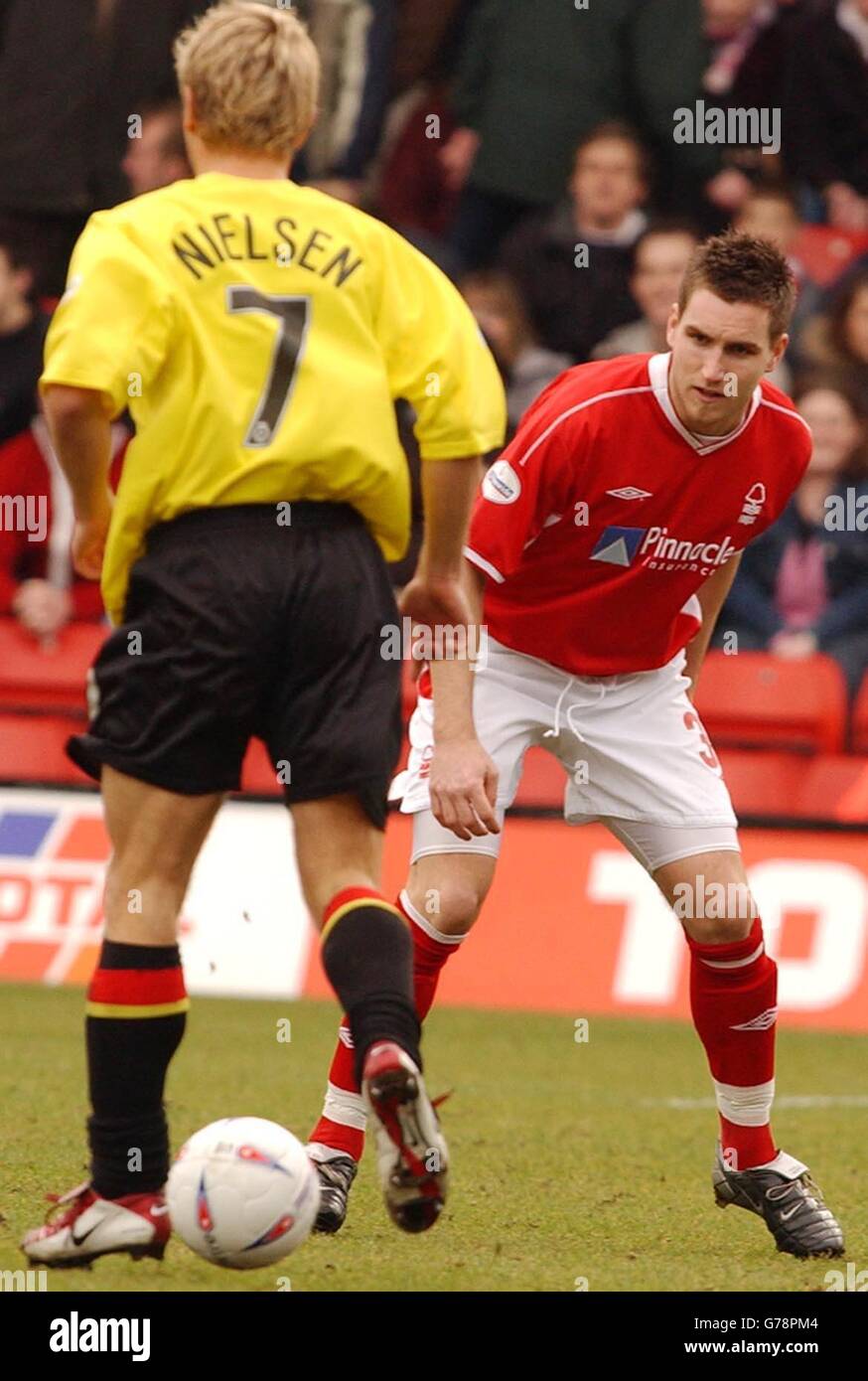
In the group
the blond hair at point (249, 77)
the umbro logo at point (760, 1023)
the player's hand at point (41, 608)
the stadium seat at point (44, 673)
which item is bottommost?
the stadium seat at point (44, 673)

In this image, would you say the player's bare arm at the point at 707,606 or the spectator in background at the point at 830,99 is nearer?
the player's bare arm at the point at 707,606

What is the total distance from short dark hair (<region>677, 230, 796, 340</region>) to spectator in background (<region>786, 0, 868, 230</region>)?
6.65 metres

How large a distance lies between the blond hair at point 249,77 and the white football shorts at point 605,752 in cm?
144

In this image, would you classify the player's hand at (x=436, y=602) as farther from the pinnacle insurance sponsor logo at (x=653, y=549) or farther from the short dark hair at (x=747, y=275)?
the short dark hair at (x=747, y=275)

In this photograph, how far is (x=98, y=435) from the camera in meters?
3.69

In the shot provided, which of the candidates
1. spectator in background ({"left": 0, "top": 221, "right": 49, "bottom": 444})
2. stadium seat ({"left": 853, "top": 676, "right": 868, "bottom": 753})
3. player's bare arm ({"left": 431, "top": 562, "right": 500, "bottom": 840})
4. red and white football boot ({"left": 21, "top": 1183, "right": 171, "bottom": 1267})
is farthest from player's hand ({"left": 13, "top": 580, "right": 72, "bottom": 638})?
red and white football boot ({"left": 21, "top": 1183, "right": 171, "bottom": 1267})

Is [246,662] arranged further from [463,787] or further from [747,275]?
[747,275]

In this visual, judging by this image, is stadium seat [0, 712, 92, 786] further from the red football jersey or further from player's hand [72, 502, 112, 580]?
player's hand [72, 502, 112, 580]

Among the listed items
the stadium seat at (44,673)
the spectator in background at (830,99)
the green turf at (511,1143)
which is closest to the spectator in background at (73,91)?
the stadium seat at (44,673)

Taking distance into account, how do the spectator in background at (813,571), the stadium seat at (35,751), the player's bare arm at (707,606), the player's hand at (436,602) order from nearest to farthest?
the player's hand at (436,602), the player's bare arm at (707,606), the stadium seat at (35,751), the spectator in background at (813,571)

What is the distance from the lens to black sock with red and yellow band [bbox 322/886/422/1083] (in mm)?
3773

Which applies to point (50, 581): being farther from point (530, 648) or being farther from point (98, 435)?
point (98, 435)

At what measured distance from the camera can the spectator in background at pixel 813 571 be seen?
1059cm
